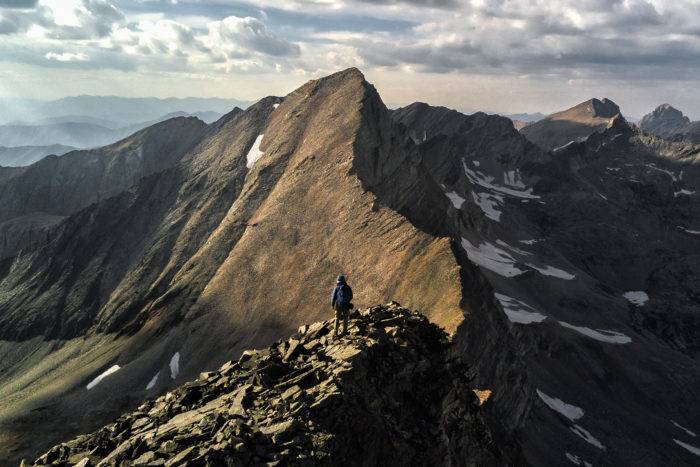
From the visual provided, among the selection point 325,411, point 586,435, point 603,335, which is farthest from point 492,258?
point 325,411

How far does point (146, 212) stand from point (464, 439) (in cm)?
14644

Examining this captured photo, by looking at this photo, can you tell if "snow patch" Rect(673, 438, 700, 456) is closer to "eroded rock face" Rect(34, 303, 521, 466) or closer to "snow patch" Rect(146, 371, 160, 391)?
"eroded rock face" Rect(34, 303, 521, 466)

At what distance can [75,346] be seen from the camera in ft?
401

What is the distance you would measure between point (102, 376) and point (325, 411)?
3309 inches

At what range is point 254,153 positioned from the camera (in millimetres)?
141000

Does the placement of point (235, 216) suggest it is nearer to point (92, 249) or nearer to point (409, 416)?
point (92, 249)

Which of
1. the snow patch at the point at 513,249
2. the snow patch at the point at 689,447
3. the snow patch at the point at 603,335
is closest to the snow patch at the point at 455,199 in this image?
the snow patch at the point at 513,249

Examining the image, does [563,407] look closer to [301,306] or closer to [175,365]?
[301,306]

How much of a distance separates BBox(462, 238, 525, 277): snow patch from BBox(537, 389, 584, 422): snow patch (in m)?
50.1

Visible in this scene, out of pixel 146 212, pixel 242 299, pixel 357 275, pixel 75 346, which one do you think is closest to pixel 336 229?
pixel 357 275

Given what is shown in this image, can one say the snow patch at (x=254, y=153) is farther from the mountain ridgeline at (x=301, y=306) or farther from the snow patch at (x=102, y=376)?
the snow patch at (x=102, y=376)

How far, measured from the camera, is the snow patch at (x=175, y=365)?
272ft

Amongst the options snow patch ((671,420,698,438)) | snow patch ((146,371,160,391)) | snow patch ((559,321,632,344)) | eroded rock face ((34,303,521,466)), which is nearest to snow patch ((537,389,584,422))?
snow patch ((671,420,698,438))

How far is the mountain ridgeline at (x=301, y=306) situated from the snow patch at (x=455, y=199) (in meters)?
7.89
